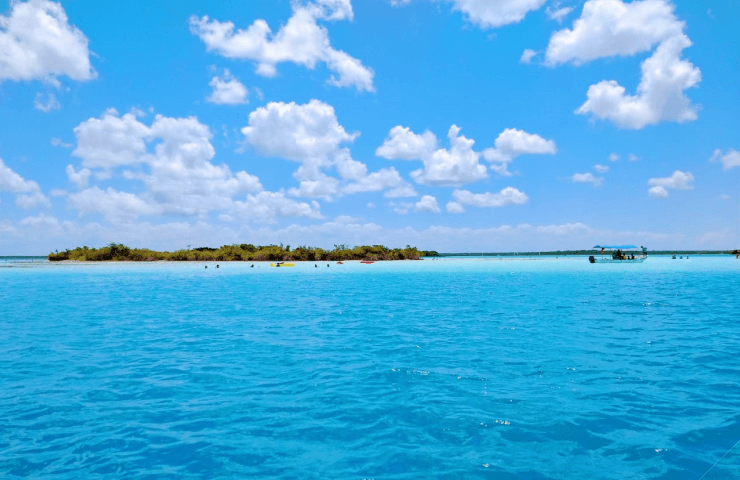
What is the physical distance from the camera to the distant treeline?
148500 mm

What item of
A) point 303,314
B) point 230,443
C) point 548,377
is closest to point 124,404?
point 230,443

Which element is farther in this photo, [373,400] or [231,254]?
[231,254]

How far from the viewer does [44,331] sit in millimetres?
24375

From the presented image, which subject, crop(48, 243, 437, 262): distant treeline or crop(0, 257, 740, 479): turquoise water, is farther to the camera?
A: crop(48, 243, 437, 262): distant treeline

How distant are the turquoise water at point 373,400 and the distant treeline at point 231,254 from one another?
454 ft

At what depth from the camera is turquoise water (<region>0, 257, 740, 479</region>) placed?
871 cm

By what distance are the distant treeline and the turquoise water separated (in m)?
Answer: 138

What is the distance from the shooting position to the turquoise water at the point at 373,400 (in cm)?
871

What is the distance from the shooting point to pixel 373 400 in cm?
1239

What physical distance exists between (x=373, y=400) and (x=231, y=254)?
159 meters

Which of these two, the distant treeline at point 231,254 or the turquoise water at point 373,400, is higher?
the distant treeline at point 231,254

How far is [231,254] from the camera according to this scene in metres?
162

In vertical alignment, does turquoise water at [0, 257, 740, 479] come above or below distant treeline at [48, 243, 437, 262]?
below

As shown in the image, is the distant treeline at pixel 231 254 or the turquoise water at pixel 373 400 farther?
the distant treeline at pixel 231 254
